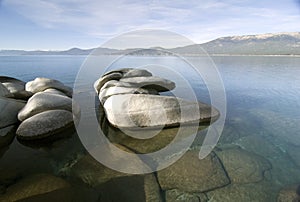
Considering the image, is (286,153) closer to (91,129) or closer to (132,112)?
(132,112)

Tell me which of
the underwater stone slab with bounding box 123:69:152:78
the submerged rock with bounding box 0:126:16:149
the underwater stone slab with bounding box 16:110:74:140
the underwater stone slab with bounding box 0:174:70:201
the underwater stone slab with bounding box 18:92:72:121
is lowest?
the underwater stone slab with bounding box 0:174:70:201

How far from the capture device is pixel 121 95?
32.9 feet

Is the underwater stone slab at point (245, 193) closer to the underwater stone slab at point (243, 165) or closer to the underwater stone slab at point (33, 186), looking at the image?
the underwater stone slab at point (243, 165)

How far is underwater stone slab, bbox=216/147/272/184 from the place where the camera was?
19.4 ft

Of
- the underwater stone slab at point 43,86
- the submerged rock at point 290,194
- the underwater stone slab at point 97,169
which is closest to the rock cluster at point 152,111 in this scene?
the underwater stone slab at point 97,169

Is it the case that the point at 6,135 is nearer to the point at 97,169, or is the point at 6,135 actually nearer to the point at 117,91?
the point at 97,169

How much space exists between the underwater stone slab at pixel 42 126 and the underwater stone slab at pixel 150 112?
2212 mm

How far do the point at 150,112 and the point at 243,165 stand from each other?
4137 millimetres

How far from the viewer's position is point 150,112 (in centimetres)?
909

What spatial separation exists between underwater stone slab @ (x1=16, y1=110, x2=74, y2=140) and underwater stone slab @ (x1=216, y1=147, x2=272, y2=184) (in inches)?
249

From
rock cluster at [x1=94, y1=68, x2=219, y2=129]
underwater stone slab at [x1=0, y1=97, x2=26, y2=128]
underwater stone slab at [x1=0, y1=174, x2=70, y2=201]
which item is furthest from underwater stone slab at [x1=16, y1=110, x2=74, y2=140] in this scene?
underwater stone slab at [x1=0, y1=174, x2=70, y2=201]

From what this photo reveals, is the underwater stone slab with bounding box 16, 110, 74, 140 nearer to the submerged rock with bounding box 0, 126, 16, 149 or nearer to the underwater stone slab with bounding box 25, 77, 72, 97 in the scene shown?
the submerged rock with bounding box 0, 126, 16, 149

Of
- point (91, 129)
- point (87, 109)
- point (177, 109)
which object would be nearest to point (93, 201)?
point (91, 129)

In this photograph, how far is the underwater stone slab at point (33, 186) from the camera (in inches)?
192
